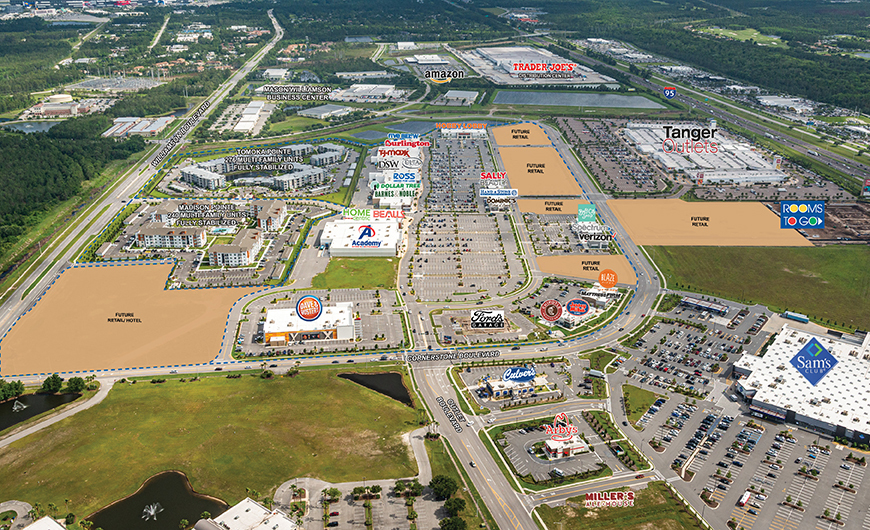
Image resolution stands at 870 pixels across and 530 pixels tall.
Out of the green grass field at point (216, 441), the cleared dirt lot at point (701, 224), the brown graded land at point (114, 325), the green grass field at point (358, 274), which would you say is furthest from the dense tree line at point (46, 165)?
the cleared dirt lot at point (701, 224)

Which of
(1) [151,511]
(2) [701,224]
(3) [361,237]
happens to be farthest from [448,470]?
(2) [701,224]

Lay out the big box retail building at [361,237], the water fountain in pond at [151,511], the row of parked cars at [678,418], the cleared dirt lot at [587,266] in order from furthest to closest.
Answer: the big box retail building at [361,237] → the cleared dirt lot at [587,266] → the row of parked cars at [678,418] → the water fountain in pond at [151,511]

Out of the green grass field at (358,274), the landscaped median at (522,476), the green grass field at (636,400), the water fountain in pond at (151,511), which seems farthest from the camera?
the green grass field at (358,274)

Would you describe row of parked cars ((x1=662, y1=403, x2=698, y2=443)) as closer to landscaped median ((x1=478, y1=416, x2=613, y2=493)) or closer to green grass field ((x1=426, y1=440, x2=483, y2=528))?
landscaped median ((x1=478, y1=416, x2=613, y2=493))

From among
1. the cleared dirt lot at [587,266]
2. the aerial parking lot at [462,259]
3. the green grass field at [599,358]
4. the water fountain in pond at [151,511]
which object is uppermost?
the aerial parking lot at [462,259]

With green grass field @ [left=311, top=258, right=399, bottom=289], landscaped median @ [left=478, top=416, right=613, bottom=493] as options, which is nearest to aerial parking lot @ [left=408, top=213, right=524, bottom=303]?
green grass field @ [left=311, top=258, right=399, bottom=289]

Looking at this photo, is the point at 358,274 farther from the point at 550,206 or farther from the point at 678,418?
the point at 678,418

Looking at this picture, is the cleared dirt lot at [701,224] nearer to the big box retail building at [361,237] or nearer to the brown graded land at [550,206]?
the brown graded land at [550,206]
